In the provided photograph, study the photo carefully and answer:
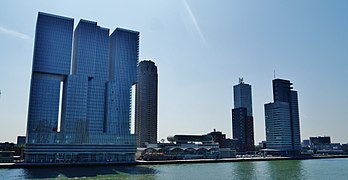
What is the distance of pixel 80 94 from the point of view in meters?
152

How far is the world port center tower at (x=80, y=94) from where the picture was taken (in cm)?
14276

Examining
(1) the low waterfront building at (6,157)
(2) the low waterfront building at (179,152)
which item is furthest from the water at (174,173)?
(2) the low waterfront building at (179,152)

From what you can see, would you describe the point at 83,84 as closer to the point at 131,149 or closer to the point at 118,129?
the point at 118,129

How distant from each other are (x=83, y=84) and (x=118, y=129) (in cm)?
2774

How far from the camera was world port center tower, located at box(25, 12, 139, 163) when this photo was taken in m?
143

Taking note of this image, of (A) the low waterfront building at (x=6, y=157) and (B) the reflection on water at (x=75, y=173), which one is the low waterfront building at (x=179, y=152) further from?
(B) the reflection on water at (x=75, y=173)

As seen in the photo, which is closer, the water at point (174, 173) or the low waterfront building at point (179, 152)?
the water at point (174, 173)

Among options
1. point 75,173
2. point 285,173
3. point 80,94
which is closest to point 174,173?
point 75,173

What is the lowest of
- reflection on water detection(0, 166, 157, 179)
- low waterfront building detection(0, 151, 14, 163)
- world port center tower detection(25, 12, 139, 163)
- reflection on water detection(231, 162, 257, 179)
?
reflection on water detection(0, 166, 157, 179)

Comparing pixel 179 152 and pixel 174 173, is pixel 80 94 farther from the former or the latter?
pixel 174 173

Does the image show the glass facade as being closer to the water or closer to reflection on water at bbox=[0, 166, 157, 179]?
the water

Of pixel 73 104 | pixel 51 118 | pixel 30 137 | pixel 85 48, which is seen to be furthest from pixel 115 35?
pixel 30 137

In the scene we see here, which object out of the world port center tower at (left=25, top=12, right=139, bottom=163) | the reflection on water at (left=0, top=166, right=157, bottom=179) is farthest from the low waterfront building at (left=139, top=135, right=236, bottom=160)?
the reflection on water at (left=0, top=166, right=157, bottom=179)

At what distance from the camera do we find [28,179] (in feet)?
254
